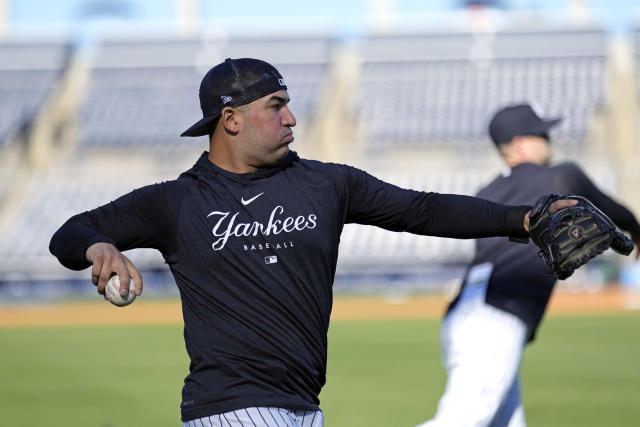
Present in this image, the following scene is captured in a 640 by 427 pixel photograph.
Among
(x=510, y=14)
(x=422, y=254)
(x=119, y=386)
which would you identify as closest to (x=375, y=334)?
(x=119, y=386)

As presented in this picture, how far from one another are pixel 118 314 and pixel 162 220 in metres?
20.8

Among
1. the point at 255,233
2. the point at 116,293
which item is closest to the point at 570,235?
the point at 255,233

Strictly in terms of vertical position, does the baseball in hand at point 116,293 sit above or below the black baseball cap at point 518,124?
below

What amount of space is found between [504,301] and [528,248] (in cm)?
33

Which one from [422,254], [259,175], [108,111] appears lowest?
[259,175]

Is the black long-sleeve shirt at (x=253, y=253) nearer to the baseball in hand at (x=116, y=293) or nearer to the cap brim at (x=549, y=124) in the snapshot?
the baseball in hand at (x=116, y=293)

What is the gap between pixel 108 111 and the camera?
36.1 metres

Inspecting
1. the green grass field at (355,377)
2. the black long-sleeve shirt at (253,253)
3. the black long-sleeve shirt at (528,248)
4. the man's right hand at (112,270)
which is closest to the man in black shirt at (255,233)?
the black long-sleeve shirt at (253,253)

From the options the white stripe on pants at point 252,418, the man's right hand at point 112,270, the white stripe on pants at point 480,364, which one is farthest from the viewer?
the white stripe on pants at point 480,364

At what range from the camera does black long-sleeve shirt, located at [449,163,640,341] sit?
16.1 feet

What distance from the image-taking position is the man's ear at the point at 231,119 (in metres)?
3.58

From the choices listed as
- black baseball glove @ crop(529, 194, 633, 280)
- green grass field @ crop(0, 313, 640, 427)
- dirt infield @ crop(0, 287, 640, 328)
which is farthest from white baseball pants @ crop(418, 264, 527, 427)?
dirt infield @ crop(0, 287, 640, 328)

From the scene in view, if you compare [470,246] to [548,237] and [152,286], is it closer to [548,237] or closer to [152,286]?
[152,286]

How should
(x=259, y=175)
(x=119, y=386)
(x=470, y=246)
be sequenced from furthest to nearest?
(x=470, y=246) → (x=119, y=386) → (x=259, y=175)
